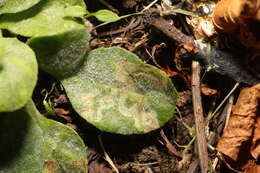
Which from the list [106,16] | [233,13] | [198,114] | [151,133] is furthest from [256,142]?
[106,16]

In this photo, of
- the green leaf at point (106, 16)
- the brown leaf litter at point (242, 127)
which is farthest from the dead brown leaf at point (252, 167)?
the green leaf at point (106, 16)

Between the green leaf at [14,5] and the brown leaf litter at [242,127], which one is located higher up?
the brown leaf litter at [242,127]

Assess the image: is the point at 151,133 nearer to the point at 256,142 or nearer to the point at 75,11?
the point at 256,142

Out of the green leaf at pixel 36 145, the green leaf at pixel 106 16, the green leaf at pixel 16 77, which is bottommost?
the green leaf at pixel 36 145

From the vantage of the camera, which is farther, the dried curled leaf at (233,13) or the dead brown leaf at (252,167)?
the dead brown leaf at (252,167)

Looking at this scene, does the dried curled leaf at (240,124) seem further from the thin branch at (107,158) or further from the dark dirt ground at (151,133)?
the thin branch at (107,158)
